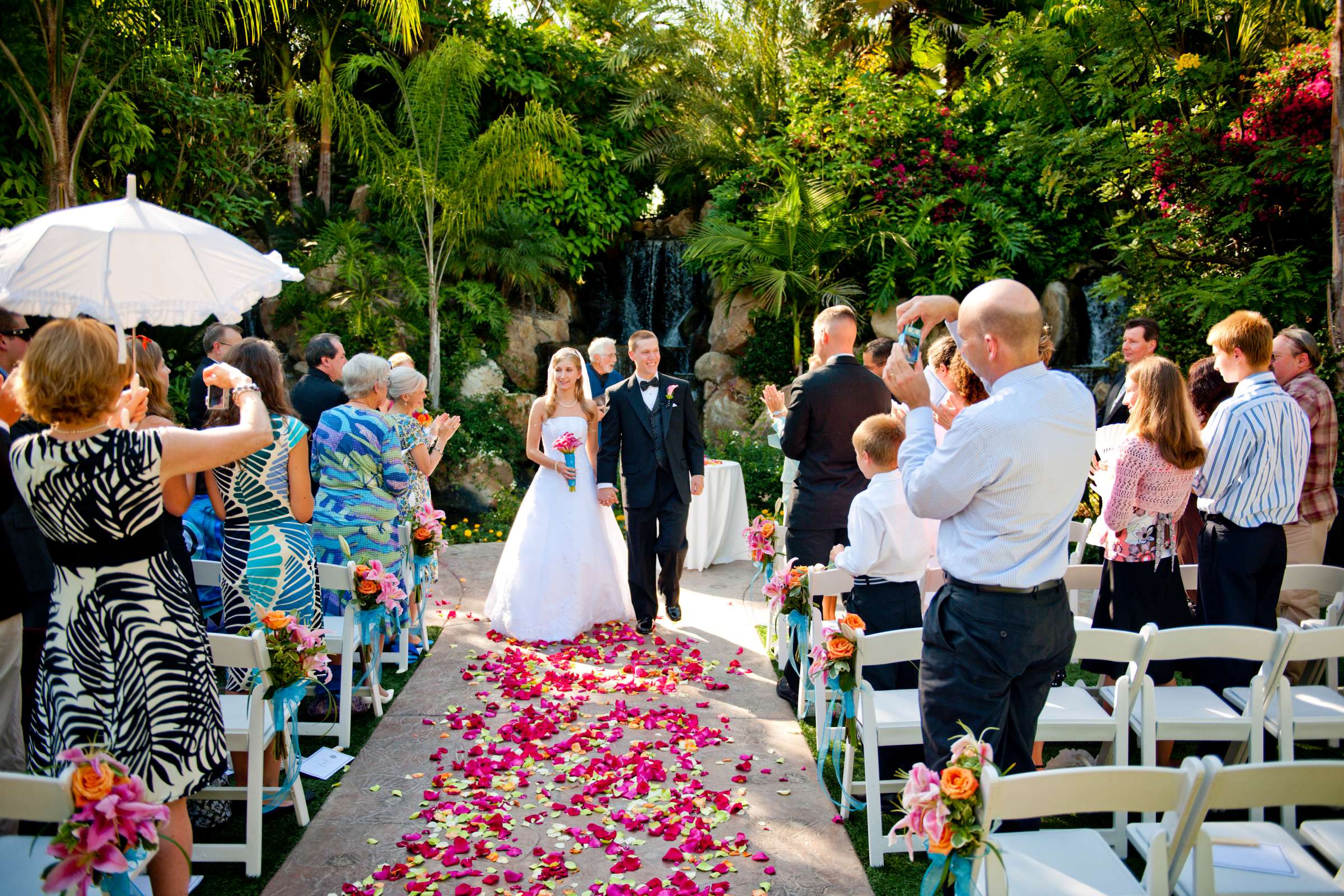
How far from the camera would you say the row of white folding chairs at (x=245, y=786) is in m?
2.72

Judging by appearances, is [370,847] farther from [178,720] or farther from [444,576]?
[444,576]

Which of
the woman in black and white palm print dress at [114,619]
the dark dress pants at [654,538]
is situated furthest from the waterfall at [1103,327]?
the woman in black and white palm print dress at [114,619]

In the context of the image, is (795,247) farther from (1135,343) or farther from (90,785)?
(90,785)

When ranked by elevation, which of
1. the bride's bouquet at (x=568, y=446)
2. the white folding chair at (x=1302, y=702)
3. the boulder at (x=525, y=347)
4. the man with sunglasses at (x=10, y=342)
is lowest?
the white folding chair at (x=1302, y=702)

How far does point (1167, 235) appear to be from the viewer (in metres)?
9.22

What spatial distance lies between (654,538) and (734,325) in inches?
372

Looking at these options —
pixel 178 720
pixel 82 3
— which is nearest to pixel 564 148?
pixel 82 3

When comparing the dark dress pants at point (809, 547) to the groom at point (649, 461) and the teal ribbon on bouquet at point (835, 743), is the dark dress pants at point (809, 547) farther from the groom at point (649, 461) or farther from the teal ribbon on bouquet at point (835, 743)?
the groom at point (649, 461)

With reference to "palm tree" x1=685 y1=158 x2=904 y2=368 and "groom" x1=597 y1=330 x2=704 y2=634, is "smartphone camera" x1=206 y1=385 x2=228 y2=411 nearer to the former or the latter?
"groom" x1=597 y1=330 x2=704 y2=634

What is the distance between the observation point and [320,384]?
6.41 m

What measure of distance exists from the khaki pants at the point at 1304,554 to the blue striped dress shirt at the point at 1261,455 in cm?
118

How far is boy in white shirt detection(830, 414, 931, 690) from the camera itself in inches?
168

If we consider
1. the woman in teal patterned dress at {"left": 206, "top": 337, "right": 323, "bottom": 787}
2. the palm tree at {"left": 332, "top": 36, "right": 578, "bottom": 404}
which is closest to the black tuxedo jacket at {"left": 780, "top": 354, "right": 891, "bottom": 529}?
the woman in teal patterned dress at {"left": 206, "top": 337, "right": 323, "bottom": 787}

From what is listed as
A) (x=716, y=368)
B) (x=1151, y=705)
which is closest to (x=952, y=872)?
(x=1151, y=705)
